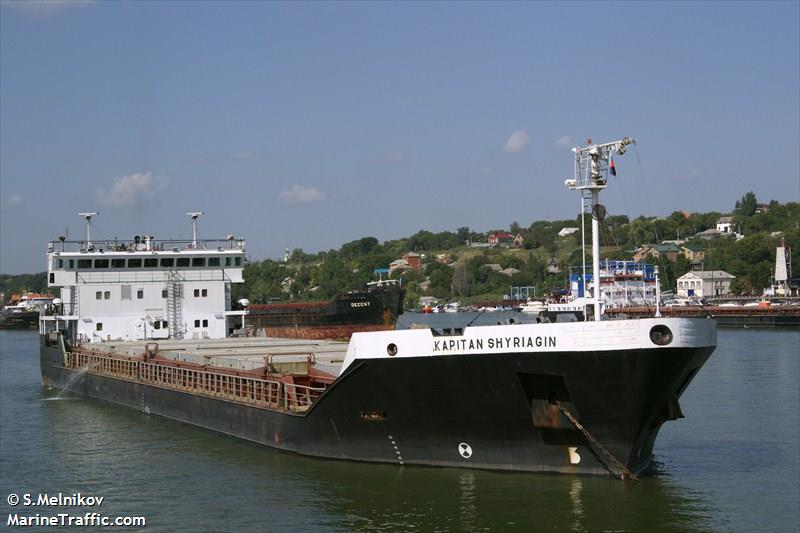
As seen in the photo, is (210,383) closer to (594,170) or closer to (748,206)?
(594,170)

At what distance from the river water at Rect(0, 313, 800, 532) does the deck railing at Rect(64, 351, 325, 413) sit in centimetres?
100

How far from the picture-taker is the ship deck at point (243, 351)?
22.8m

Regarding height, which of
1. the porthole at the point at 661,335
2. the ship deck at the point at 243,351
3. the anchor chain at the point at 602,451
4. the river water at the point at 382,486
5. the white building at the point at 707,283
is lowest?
the river water at the point at 382,486

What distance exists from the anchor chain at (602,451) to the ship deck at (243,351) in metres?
6.43

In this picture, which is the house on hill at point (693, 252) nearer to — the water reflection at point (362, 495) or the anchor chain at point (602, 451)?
the water reflection at point (362, 495)

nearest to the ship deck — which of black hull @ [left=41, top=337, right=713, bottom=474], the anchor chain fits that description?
black hull @ [left=41, top=337, right=713, bottom=474]

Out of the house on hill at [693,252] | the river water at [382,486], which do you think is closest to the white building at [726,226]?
the house on hill at [693,252]

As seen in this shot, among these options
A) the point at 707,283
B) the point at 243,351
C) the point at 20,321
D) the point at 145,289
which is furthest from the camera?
the point at 20,321

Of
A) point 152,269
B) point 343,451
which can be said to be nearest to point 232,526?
point 343,451

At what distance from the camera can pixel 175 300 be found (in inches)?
1395

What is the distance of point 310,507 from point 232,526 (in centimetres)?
149

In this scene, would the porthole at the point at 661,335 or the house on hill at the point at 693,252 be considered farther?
the house on hill at the point at 693,252

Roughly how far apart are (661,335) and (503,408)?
9.67 feet

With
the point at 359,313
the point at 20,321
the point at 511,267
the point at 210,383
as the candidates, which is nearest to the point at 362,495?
the point at 210,383
